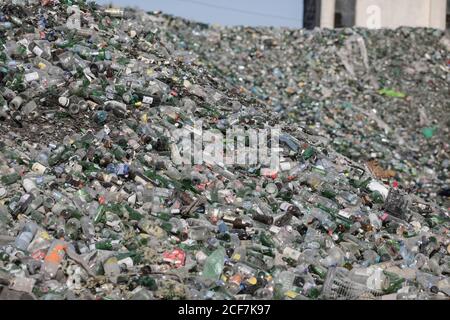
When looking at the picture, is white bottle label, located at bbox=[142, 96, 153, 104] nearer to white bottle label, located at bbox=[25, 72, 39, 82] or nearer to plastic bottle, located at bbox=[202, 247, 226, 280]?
white bottle label, located at bbox=[25, 72, 39, 82]

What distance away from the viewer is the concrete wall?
24469 millimetres

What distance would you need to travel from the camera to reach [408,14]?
24.7 meters

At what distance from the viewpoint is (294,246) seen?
7.00 metres

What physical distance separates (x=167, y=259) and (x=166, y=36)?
11959 millimetres

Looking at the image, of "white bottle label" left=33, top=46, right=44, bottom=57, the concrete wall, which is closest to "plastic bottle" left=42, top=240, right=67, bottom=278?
"white bottle label" left=33, top=46, right=44, bottom=57

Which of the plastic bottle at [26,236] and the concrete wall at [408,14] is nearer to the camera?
the plastic bottle at [26,236]

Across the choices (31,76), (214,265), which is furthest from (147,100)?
(214,265)

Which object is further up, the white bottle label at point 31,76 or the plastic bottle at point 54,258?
the white bottle label at point 31,76

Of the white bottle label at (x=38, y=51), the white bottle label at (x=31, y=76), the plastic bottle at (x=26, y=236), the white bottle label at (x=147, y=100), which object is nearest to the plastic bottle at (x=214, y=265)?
the plastic bottle at (x=26, y=236)

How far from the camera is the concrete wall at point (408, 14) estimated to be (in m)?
24.5

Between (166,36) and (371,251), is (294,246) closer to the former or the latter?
(371,251)

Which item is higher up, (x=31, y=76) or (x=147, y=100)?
(x=31, y=76)

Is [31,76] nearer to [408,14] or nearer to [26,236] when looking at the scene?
[26,236]

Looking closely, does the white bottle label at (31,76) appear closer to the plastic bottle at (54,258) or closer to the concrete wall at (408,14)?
the plastic bottle at (54,258)
